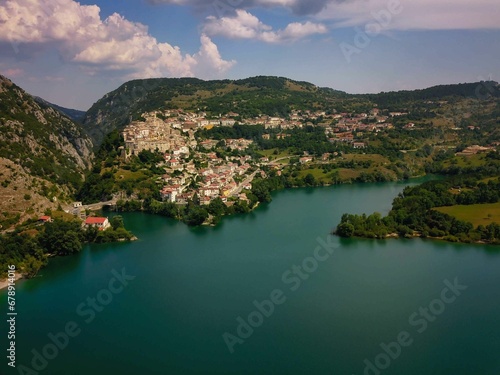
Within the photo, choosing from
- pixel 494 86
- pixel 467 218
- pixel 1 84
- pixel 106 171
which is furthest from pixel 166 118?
pixel 494 86

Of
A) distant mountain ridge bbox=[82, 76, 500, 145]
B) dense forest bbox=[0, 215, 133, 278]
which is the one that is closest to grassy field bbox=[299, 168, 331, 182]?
dense forest bbox=[0, 215, 133, 278]

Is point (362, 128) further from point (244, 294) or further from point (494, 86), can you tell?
point (244, 294)

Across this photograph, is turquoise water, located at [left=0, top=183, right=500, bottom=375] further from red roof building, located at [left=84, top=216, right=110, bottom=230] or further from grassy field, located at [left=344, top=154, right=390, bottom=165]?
grassy field, located at [left=344, top=154, right=390, bottom=165]

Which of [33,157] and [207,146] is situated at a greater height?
[33,157]

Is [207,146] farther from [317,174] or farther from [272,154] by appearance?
[317,174]

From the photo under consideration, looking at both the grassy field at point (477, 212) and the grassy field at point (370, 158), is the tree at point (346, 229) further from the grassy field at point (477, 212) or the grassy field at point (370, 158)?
the grassy field at point (370, 158)

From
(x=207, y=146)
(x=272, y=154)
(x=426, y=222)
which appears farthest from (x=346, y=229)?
(x=272, y=154)

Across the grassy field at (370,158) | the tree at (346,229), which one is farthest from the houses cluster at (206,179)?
the grassy field at (370,158)
